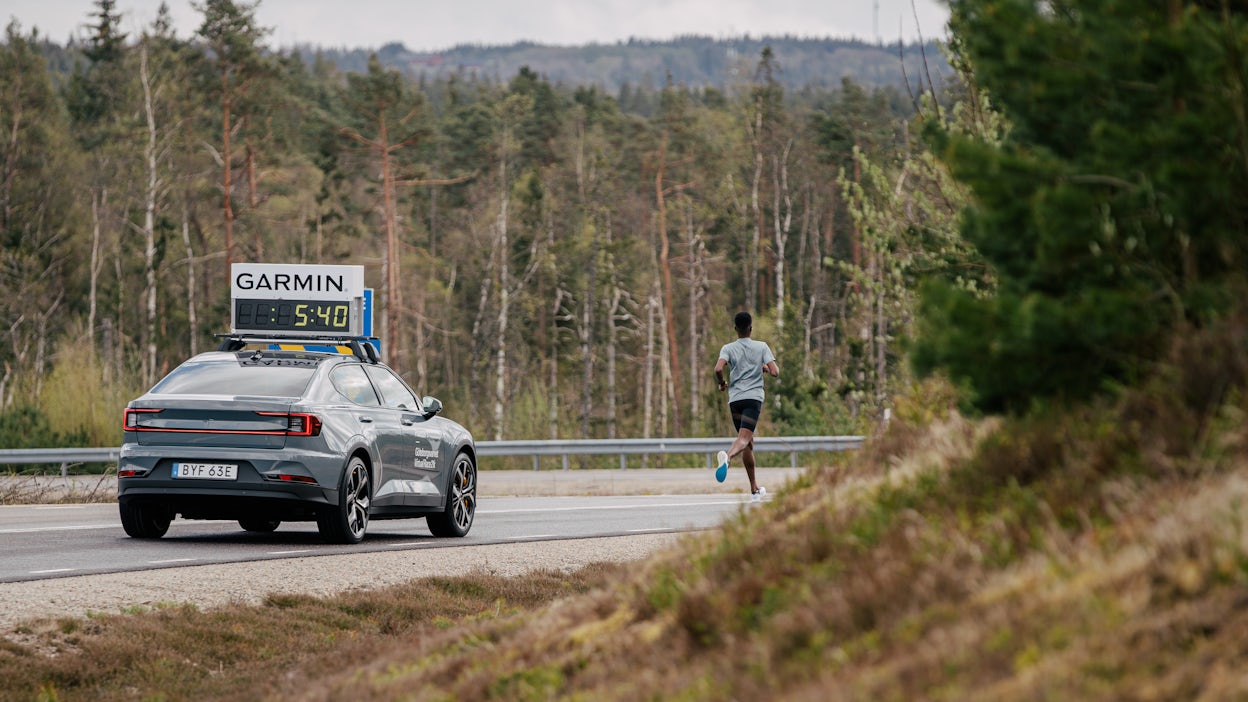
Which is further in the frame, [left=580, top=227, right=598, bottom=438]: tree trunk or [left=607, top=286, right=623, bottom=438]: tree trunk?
[left=607, top=286, right=623, bottom=438]: tree trunk

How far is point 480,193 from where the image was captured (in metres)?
72.2

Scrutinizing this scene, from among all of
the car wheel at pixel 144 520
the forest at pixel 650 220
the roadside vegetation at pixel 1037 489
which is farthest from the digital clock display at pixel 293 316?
the roadside vegetation at pixel 1037 489

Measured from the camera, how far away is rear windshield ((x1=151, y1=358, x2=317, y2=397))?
12.9 meters

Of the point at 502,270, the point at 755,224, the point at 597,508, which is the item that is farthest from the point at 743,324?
the point at 755,224

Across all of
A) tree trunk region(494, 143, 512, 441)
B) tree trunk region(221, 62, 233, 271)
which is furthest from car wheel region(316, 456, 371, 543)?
tree trunk region(494, 143, 512, 441)

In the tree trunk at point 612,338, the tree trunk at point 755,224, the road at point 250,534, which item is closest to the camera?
the road at point 250,534

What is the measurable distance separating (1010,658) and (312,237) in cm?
6129

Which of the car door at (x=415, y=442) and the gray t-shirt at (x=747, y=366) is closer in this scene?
the car door at (x=415, y=442)

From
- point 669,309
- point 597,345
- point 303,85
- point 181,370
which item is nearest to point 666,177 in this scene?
point 669,309

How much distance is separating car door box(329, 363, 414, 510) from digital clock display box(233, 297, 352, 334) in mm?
2715

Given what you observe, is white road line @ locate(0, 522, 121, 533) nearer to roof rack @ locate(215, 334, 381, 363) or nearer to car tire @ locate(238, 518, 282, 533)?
car tire @ locate(238, 518, 282, 533)

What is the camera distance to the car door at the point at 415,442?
558 inches

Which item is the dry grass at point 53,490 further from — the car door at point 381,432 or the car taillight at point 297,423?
the car taillight at point 297,423

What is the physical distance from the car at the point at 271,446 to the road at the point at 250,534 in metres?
0.36
